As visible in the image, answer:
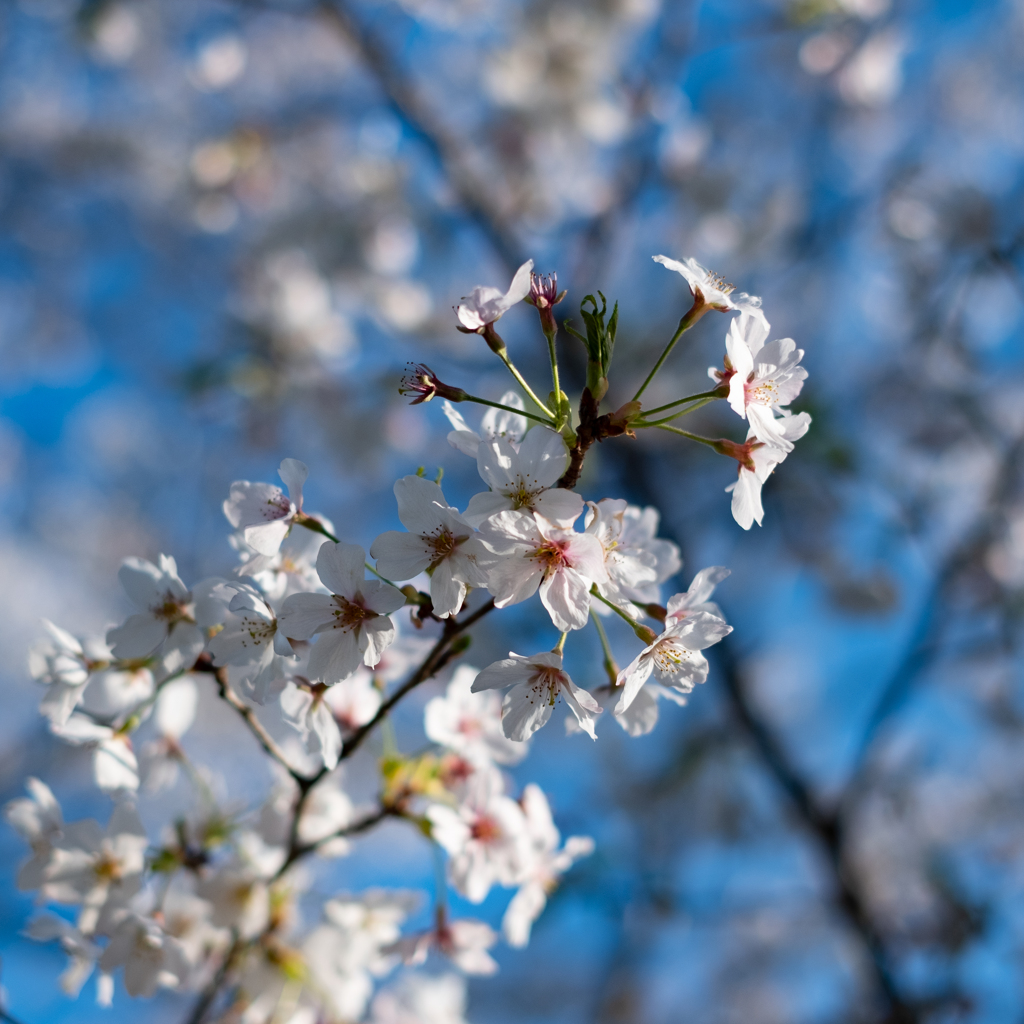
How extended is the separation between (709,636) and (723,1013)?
5.74 m

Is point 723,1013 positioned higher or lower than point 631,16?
lower

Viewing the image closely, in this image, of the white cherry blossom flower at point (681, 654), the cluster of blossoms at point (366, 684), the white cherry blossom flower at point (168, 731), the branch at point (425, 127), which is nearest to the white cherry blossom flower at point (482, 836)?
the cluster of blossoms at point (366, 684)

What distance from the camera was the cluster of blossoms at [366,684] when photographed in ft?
2.72

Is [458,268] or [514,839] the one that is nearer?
[514,839]

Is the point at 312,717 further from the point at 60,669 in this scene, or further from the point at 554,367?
the point at 554,367

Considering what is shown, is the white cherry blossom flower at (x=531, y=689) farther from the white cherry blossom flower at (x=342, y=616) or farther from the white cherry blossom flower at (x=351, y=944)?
the white cherry blossom flower at (x=351, y=944)

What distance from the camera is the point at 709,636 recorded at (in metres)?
0.89

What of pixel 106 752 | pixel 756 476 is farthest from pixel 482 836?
pixel 756 476

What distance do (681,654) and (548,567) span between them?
9.0 inches

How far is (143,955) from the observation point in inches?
41.7

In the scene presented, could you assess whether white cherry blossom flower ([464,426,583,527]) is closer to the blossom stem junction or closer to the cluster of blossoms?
the cluster of blossoms

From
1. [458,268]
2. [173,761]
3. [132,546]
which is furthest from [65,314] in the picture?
[173,761]

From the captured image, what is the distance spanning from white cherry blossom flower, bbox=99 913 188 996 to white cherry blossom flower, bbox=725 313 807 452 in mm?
1024

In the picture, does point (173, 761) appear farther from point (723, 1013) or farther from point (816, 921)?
point (723, 1013)
